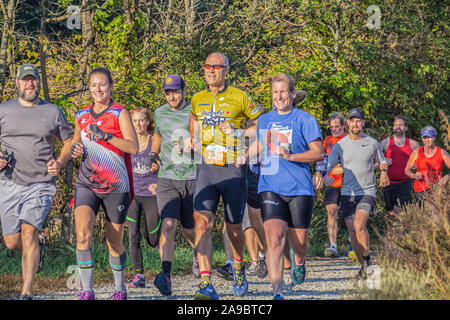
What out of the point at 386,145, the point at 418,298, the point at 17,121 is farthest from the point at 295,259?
the point at 386,145

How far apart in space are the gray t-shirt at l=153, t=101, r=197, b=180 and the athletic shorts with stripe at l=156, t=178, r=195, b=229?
0.22ft

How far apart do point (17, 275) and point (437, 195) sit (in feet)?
15.9

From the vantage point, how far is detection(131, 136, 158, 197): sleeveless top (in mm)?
8672

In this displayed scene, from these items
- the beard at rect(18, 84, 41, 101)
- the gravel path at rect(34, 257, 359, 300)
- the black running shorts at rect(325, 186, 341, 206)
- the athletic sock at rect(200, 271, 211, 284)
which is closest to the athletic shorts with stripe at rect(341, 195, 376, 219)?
the gravel path at rect(34, 257, 359, 300)

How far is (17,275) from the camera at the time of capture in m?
8.52

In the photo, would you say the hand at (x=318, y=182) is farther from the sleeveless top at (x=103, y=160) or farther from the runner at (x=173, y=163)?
the sleeveless top at (x=103, y=160)

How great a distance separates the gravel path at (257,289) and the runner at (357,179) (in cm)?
59

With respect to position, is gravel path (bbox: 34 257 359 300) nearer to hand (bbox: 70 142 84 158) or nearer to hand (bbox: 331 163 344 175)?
hand (bbox: 331 163 344 175)

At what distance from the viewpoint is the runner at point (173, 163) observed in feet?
26.5

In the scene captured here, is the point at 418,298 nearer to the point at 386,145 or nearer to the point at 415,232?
the point at 415,232

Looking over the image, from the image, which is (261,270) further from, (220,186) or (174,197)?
(220,186)

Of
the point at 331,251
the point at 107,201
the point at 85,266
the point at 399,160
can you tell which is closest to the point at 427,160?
the point at 399,160

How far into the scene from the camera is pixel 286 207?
6.96 meters

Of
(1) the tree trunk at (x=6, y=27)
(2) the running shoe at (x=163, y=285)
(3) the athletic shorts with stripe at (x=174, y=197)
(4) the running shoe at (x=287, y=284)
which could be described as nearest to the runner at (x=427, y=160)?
(4) the running shoe at (x=287, y=284)
